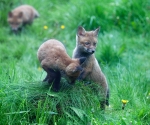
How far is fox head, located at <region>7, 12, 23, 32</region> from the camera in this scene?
11383mm

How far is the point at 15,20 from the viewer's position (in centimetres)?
1155

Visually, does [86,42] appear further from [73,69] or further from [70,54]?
[70,54]

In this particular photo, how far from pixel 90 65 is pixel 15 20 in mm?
5617

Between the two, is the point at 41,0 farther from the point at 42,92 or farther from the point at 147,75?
the point at 42,92

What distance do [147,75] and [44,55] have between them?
2555 millimetres

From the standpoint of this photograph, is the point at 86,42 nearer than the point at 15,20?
Yes

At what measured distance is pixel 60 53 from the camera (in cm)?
569

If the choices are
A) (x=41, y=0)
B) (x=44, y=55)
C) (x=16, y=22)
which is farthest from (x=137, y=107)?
(x=41, y=0)

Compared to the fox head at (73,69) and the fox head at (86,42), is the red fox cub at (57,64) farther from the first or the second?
the fox head at (86,42)

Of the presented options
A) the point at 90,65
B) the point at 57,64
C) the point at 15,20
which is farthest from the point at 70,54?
the point at 57,64

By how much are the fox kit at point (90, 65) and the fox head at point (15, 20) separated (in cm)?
500

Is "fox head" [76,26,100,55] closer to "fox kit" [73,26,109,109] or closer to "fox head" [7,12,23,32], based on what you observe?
"fox kit" [73,26,109,109]

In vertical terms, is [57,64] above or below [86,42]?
below

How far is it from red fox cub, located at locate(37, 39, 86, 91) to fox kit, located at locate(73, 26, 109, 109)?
0.66 m
